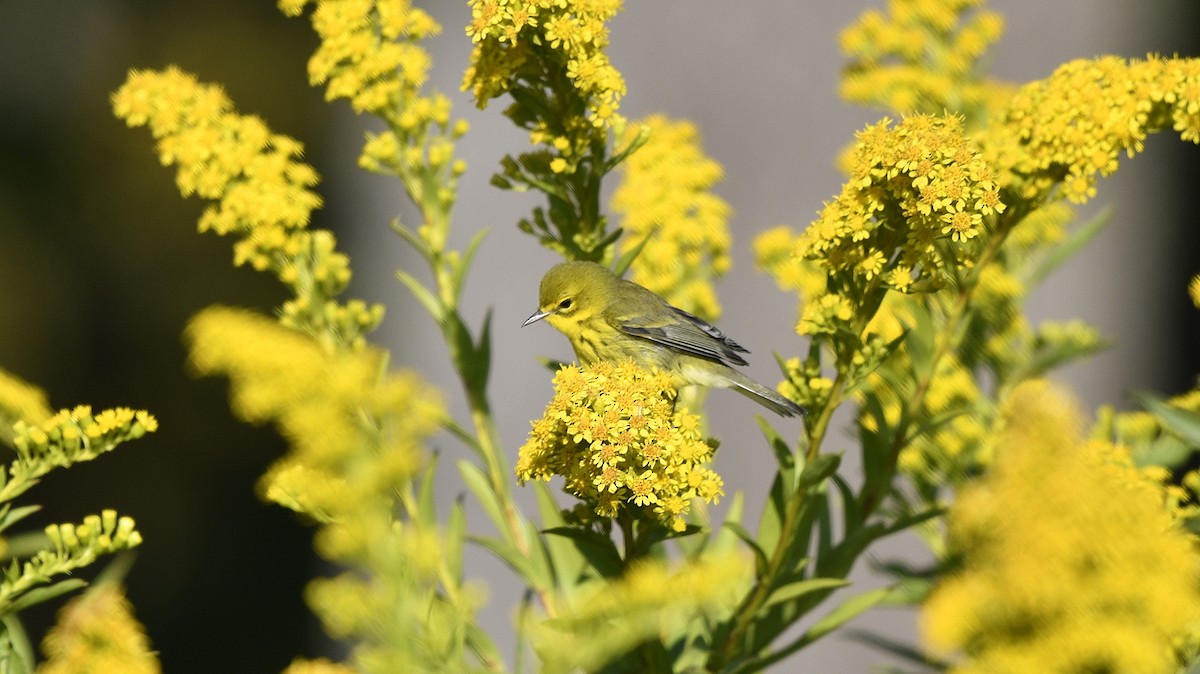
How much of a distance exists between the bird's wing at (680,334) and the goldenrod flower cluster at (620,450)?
1.58 feet

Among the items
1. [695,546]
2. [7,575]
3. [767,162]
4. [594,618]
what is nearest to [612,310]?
[767,162]

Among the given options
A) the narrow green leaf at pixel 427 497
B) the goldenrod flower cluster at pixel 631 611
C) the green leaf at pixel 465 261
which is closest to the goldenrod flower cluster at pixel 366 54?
the green leaf at pixel 465 261

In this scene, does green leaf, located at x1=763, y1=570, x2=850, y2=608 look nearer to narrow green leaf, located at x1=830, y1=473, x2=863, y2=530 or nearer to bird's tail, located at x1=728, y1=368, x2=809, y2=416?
narrow green leaf, located at x1=830, y1=473, x2=863, y2=530

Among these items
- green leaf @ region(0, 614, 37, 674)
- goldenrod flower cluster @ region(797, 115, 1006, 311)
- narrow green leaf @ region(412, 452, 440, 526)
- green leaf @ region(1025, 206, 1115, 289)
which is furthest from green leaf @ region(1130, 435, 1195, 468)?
green leaf @ region(0, 614, 37, 674)

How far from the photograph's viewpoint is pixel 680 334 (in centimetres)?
137

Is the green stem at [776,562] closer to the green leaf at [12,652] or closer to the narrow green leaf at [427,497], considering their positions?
the narrow green leaf at [427,497]

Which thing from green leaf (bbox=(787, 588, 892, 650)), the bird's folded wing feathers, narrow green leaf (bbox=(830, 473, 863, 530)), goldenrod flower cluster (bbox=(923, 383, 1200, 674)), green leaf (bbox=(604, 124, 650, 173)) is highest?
the bird's folded wing feathers

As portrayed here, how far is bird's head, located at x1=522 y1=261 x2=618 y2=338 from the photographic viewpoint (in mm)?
1246

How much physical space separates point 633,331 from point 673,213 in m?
0.58

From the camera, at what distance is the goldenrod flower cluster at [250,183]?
782 mm

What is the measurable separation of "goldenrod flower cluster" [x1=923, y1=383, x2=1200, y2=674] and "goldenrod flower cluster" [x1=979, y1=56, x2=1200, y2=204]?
0.40 metres

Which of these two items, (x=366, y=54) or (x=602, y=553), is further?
(x=366, y=54)

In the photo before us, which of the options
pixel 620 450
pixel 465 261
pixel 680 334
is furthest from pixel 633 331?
pixel 620 450

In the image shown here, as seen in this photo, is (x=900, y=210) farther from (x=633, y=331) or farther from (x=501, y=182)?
(x=633, y=331)
